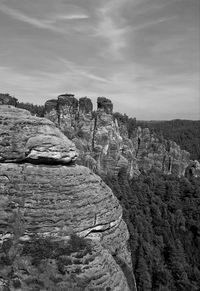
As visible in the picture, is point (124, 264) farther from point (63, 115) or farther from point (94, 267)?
point (63, 115)

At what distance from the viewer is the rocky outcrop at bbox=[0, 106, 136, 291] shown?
17.5 m

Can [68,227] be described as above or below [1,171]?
below

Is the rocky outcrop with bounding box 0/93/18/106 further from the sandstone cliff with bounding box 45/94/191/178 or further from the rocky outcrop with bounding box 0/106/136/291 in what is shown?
the rocky outcrop with bounding box 0/106/136/291

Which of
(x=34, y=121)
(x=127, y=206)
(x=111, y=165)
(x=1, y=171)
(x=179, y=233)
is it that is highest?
(x=34, y=121)

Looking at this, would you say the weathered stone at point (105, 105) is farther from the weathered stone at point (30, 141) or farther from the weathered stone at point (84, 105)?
the weathered stone at point (30, 141)

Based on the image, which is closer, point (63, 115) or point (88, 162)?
point (88, 162)

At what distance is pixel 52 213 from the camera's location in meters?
19.1

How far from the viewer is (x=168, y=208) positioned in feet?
208

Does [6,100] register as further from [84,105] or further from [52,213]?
[52,213]

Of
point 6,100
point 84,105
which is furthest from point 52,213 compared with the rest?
point 84,105

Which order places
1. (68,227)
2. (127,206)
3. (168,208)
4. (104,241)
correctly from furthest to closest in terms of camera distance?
(168,208) < (127,206) < (104,241) < (68,227)

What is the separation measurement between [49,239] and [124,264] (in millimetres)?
6165

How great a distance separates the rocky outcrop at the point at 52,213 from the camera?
17547mm

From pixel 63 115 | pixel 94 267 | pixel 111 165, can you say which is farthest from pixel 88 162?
pixel 94 267
